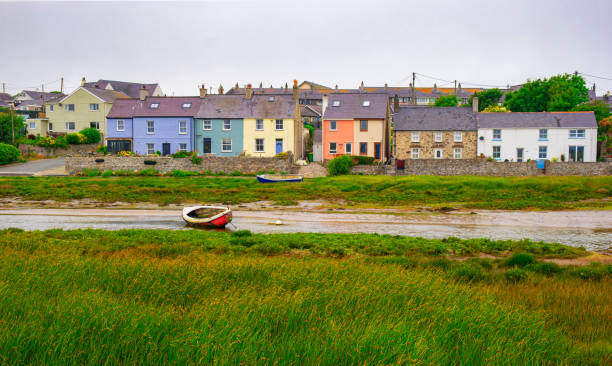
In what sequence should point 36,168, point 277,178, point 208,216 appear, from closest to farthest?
point 208,216 < point 277,178 < point 36,168

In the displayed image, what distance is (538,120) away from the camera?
61750 mm

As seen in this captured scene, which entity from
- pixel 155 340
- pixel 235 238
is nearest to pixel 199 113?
pixel 235 238

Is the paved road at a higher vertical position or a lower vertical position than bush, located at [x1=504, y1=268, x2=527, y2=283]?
higher

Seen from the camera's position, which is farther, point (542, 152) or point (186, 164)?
point (542, 152)

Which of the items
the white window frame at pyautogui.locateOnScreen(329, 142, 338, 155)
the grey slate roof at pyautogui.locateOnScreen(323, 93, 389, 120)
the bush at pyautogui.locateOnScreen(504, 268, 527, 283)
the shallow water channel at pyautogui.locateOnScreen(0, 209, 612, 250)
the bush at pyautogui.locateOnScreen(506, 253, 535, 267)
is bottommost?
the shallow water channel at pyautogui.locateOnScreen(0, 209, 612, 250)

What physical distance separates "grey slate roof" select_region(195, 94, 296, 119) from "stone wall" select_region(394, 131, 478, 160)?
14339 millimetres

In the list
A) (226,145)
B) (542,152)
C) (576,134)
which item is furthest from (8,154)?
(576,134)

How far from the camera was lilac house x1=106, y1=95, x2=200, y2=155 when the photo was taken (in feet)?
212

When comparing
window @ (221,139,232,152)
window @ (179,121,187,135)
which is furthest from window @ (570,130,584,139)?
window @ (179,121,187,135)

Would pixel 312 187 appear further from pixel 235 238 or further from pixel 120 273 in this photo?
pixel 120 273

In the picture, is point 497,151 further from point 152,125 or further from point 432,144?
point 152,125

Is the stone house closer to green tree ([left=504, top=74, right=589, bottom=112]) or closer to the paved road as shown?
green tree ([left=504, top=74, right=589, bottom=112])

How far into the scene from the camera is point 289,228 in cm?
2686

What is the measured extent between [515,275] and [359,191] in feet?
98.7
